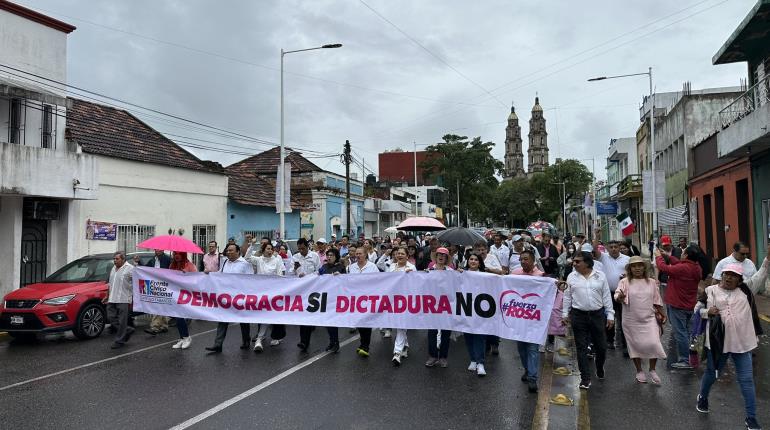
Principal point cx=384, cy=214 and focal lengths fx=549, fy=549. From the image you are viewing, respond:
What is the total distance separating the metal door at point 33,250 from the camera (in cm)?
1427

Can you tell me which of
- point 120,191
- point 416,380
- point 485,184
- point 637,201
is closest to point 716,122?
point 637,201

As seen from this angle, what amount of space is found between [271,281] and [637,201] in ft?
121

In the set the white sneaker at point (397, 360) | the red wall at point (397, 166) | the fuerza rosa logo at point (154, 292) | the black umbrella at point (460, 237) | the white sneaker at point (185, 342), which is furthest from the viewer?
the red wall at point (397, 166)

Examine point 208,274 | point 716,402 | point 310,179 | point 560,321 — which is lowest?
point 716,402

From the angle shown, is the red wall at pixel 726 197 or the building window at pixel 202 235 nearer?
the red wall at pixel 726 197

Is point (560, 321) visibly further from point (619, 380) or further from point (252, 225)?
point (252, 225)

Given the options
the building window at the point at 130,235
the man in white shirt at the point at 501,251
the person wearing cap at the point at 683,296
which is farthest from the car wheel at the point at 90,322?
the person wearing cap at the point at 683,296

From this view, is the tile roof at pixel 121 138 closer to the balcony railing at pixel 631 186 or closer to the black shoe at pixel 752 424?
the black shoe at pixel 752 424

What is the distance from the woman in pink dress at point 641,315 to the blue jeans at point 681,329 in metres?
0.89

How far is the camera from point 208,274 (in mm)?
9047

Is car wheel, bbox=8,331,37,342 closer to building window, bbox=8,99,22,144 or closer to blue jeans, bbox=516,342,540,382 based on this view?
building window, bbox=8,99,22,144

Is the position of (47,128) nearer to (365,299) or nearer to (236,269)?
(236,269)

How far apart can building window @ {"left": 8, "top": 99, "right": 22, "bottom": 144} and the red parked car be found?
213 inches

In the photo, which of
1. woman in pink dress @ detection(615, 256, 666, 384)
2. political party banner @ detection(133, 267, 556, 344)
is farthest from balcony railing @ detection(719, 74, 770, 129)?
political party banner @ detection(133, 267, 556, 344)
